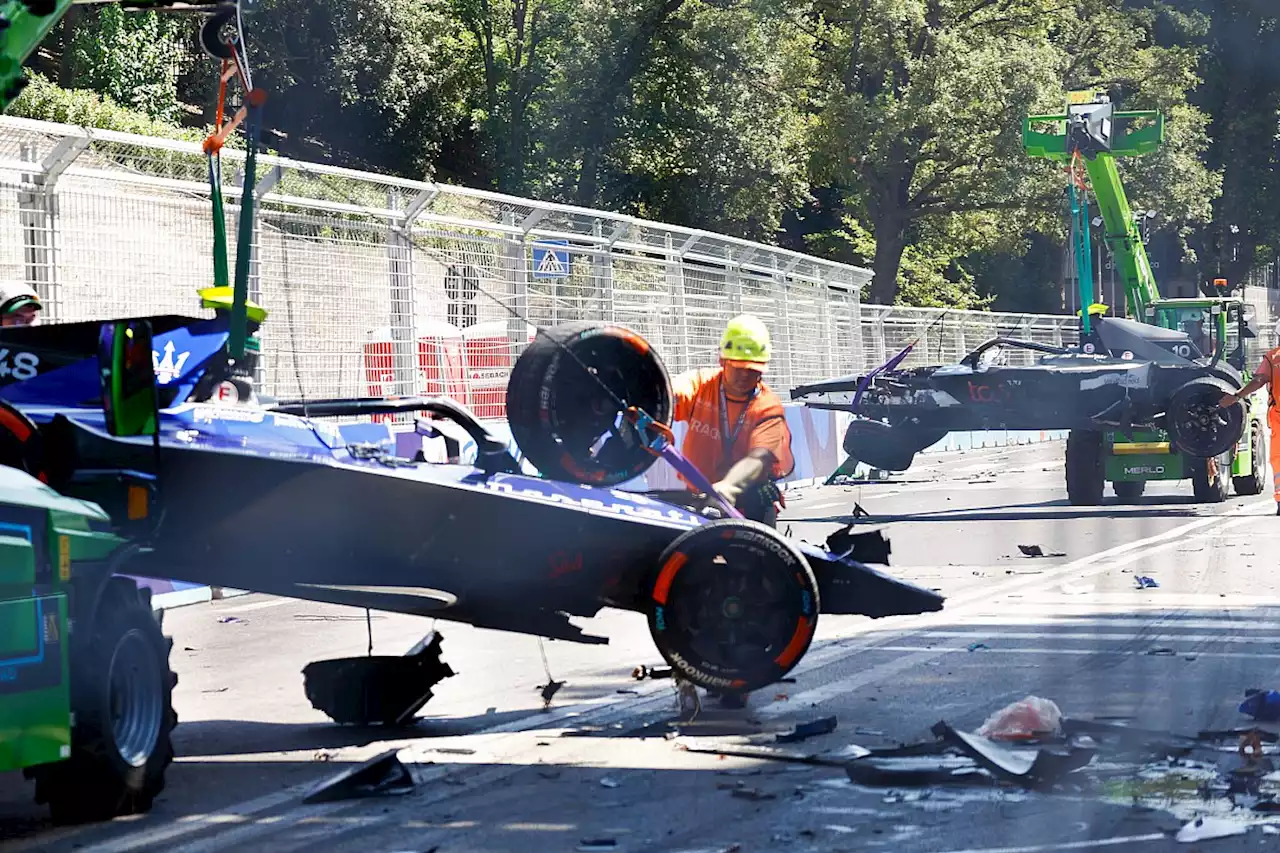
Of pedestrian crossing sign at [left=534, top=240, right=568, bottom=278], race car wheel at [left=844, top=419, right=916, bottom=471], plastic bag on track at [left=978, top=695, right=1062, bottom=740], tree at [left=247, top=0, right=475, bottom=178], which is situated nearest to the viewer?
plastic bag on track at [left=978, top=695, right=1062, bottom=740]

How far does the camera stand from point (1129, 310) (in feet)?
85.9

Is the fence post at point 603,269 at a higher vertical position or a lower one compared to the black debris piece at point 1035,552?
higher

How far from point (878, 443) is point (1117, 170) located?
6953mm

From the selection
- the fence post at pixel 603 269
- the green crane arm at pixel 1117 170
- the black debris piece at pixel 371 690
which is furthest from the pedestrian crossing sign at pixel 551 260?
the black debris piece at pixel 371 690

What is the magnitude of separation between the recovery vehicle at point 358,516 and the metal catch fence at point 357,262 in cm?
136

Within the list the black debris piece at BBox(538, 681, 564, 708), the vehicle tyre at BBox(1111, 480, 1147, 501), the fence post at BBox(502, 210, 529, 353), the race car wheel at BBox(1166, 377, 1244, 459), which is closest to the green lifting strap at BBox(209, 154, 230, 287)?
the black debris piece at BBox(538, 681, 564, 708)

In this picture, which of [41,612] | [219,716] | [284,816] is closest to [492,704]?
[219,716]

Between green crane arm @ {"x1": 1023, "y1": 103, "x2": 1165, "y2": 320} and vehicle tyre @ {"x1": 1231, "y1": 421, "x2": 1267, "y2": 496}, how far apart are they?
3134 mm

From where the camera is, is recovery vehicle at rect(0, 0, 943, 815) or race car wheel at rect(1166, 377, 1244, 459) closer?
recovery vehicle at rect(0, 0, 943, 815)

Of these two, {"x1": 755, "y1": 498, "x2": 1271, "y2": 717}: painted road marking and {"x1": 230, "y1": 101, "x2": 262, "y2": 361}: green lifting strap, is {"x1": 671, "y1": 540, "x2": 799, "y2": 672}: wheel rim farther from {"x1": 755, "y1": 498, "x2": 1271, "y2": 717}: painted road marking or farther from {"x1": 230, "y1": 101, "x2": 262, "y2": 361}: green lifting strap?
{"x1": 230, "y1": 101, "x2": 262, "y2": 361}: green lifting strap

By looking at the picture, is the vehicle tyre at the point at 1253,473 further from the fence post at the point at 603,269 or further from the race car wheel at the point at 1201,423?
the fence post at the point at 603,269

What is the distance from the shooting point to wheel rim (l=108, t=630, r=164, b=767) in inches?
264

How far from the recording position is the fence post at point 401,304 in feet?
58.6

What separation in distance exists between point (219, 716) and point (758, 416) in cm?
275
